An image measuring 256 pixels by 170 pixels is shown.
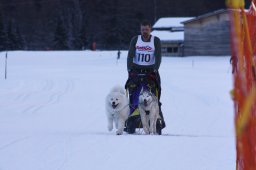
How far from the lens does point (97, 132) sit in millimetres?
8055

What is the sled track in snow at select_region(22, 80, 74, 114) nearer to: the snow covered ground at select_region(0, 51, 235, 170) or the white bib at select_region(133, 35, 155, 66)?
the snow covered ground at select_region(0, 51, 235, 170)

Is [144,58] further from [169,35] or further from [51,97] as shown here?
[169,35]

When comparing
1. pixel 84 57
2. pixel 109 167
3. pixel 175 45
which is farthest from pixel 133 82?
pixel 175 45

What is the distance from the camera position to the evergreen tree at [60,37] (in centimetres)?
5903

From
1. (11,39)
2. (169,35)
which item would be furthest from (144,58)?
(11,39)

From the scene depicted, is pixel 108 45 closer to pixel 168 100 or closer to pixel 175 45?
pixel 175 45

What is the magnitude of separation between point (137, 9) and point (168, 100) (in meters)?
55.1

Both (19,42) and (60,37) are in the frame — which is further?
(60,37)

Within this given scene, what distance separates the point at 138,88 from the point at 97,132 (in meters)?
0.99

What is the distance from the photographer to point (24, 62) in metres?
39.1

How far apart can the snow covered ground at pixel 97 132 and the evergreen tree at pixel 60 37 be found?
3920 centimetres

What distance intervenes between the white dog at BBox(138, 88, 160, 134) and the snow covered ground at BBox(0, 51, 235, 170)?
30 centimetres

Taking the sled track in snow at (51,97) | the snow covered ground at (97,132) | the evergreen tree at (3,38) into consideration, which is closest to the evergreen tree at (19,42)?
the evergreen tree at (3,38)

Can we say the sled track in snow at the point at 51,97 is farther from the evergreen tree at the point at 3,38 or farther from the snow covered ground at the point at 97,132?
the evergreen tree at the point at 3,38
